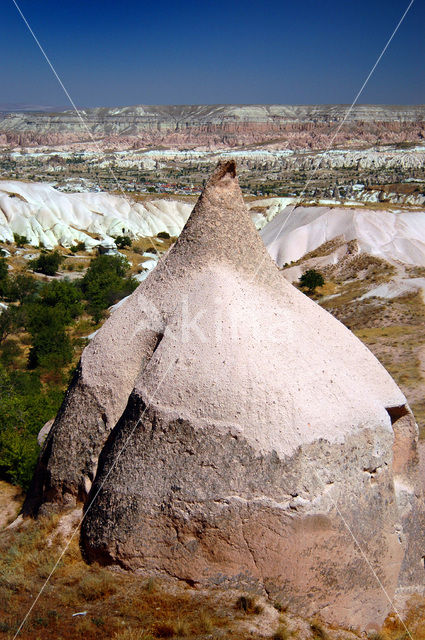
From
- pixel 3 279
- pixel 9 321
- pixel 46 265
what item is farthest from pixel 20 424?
pixel 46 265

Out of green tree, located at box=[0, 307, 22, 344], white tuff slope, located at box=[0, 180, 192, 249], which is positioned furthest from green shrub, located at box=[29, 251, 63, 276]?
green tree, located at box=[0, 307, 22, 344]

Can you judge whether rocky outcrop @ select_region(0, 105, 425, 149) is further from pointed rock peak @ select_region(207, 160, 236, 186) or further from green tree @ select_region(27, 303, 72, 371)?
pointed rock peak @ select_region(207, 160, 236, 186)

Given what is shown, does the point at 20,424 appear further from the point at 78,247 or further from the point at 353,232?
the point at 78,247

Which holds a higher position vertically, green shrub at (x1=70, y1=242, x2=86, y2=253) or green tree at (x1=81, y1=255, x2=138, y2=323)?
green shrub at (x1=70, y1=242, x2=86, y2=253)

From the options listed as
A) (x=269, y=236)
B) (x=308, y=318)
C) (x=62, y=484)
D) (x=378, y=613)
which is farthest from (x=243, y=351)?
(x=269, y=236)

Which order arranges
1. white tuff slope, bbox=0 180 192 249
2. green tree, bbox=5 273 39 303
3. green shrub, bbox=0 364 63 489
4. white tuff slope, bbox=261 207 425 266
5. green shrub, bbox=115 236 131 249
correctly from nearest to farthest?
1. green shrub, bbox=0 364 63 489
2. green tree, bbox=5 273 39 303
3. white tuff slope, bbox=261 207 425 266
4. white tuff slope, bbox=0 180 192 249
5. green shrub, bbox=115 236 131 249

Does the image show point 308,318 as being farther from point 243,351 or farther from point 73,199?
point 73,199

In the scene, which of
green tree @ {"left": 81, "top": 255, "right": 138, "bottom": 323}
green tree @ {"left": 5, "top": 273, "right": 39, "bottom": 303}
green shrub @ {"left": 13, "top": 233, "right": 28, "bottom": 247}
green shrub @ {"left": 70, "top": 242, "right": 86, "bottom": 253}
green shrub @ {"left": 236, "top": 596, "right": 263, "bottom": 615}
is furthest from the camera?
green shrub @ {"left": 70, "top": 242, "right": 86, "bottom": 253}
